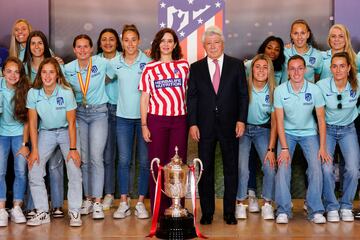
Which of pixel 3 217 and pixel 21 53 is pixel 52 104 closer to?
pixel 21 53

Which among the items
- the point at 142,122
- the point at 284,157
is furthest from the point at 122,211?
the point at 284,157

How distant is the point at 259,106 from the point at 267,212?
0.85 m

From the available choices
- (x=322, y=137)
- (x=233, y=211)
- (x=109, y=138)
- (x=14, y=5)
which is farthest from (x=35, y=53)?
(x=322, y=137)

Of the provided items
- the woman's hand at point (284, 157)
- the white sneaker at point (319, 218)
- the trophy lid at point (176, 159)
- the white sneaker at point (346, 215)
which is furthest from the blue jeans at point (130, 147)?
the white sneaker at point (346, 215)

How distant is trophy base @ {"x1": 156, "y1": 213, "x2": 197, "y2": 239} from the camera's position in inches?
195

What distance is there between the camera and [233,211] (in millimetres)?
5402

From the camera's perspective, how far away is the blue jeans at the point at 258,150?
5.73m

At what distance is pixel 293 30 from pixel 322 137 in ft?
3.51

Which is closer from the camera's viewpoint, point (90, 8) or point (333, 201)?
point (333, 201)

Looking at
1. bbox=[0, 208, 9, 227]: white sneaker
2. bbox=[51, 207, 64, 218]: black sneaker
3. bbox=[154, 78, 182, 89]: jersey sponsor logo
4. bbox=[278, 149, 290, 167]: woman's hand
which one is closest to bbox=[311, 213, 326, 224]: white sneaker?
bbox=[278, 149, 290, 167]: woman's hand

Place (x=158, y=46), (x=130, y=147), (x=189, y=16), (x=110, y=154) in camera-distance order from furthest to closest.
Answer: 1. (x=189, y=16)
2. (x=110, y=154)
3. (x=130, y=147)
4. (x=158, y=46)

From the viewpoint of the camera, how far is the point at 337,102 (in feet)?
18.3

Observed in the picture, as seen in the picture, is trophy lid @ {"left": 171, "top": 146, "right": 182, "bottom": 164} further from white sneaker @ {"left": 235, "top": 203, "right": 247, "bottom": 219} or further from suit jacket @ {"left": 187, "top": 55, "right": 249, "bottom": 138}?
white sneaker @ {"left": 235, "top": 203, "right": 247, "bottom": 219}

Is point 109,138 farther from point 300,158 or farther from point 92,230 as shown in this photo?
point 300,158
